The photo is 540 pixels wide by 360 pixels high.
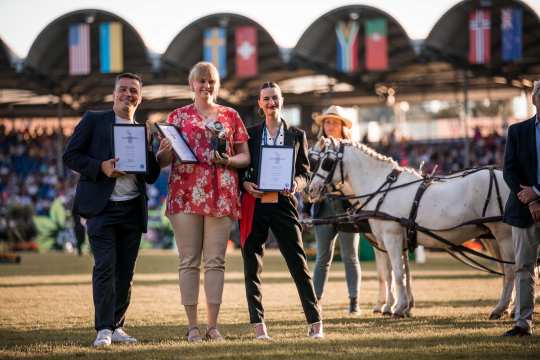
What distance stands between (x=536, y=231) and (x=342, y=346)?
2.19 meters

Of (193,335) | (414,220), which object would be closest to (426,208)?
(414,220)

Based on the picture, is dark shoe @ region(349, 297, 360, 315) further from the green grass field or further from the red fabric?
the red fabric

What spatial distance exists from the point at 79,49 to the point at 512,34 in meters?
14.7

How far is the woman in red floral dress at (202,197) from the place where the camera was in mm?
8203

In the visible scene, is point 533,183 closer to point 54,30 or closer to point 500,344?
point 500,344

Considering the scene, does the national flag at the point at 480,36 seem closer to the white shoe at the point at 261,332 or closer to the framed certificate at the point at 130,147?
the white shoe at the point at 261,332

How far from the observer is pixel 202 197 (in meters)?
8.18

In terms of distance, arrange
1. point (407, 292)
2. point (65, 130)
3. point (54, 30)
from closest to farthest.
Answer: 1. point (407, 292)
2. point (54, 30)
3. point (65, 130)

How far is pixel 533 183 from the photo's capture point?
8.70 meters

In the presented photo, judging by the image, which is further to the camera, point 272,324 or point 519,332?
point 272,324

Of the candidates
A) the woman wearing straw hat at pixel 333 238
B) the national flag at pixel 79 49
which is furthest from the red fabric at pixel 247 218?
the national flag at pixel 79 49

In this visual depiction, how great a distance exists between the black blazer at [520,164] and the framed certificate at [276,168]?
6.56ft

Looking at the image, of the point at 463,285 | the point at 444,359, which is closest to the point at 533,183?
the point at 444,359

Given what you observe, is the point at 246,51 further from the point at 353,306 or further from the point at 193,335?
the point at 193,335
